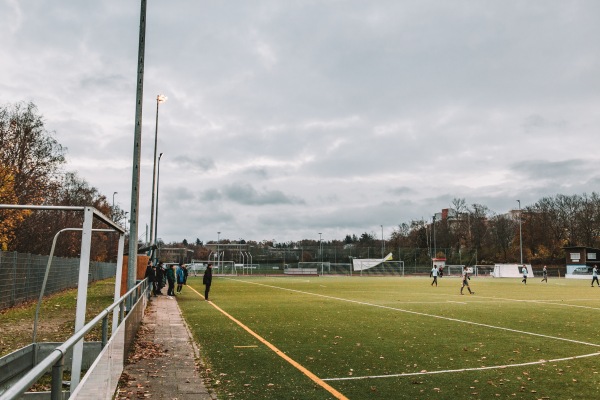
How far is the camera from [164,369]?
9305mm

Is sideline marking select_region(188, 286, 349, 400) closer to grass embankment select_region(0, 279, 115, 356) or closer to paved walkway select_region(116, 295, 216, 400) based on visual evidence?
paved walkway select_region(116, 295, 216, 400)

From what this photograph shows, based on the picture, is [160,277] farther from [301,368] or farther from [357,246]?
[357,246]

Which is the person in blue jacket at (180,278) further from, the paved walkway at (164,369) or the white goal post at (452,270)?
the white goal post at (452,270)

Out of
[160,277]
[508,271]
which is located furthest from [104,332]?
[508,271]

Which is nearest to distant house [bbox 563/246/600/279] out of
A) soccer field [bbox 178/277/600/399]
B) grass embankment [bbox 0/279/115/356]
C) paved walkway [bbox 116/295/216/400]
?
soccer field [bbox 178/277/600/399]

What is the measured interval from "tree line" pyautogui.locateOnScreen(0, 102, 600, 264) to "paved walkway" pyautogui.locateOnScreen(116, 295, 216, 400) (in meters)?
18.4

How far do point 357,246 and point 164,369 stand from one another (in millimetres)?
101372

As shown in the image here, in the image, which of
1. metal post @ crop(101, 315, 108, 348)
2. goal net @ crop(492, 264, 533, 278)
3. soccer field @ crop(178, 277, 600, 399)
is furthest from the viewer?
goal net @ crop(492, 264, 533, 278)

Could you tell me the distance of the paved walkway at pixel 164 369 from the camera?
7579 millimetres

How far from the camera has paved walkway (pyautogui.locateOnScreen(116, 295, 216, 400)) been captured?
298 inches

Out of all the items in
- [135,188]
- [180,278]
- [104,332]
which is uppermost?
[135,188]

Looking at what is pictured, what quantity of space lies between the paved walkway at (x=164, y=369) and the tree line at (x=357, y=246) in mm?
18410

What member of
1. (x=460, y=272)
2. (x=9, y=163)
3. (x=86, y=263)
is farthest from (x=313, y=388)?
(x=460, y=272)

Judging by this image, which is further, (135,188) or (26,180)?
(26,180)
